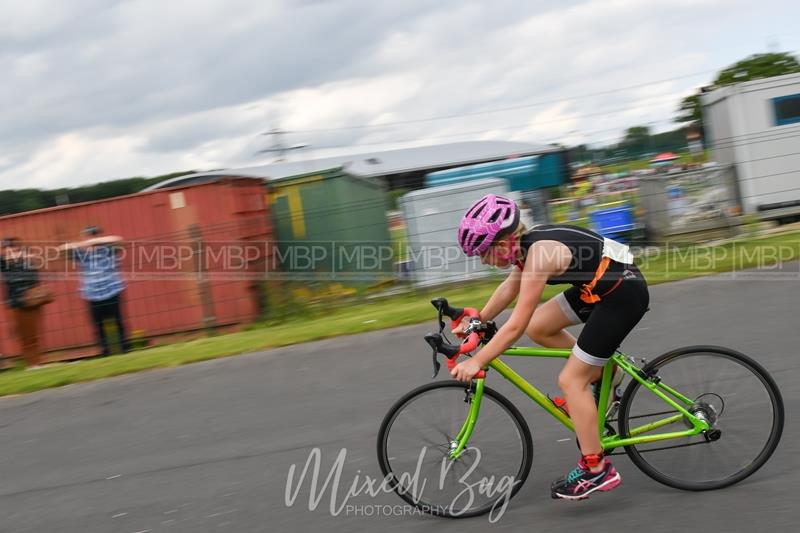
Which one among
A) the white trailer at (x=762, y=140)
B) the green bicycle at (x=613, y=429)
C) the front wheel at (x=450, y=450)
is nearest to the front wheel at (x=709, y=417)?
the green bicycle at (x=613, y=429)

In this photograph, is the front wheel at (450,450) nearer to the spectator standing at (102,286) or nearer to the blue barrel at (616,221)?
the spectator standing at (102,286)

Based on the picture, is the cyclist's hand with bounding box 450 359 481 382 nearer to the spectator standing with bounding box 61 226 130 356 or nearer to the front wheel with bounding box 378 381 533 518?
the front wheel with bounding box 378 381 533 518

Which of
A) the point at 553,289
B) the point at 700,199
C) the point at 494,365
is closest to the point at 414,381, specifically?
the point at 494,365

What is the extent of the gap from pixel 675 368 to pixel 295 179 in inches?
495

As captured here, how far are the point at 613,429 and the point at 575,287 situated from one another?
0.82 metres

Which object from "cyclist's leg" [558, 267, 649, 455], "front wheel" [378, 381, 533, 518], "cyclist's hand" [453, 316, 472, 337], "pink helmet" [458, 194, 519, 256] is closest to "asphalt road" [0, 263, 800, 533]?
"front wheel" [378, 381, 533, 518]

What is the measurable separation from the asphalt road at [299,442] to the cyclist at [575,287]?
1.21 ft

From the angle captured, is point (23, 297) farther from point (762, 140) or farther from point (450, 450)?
point (762, 140)

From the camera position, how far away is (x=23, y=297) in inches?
441

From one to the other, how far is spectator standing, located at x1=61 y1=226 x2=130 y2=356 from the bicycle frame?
8.02 meters

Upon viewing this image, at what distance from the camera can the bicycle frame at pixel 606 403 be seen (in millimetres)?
4387

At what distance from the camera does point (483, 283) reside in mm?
12586

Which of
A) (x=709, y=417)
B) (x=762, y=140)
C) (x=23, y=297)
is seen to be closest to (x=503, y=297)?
(x=709, y=417)

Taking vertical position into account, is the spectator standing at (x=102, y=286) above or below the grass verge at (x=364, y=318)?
above
